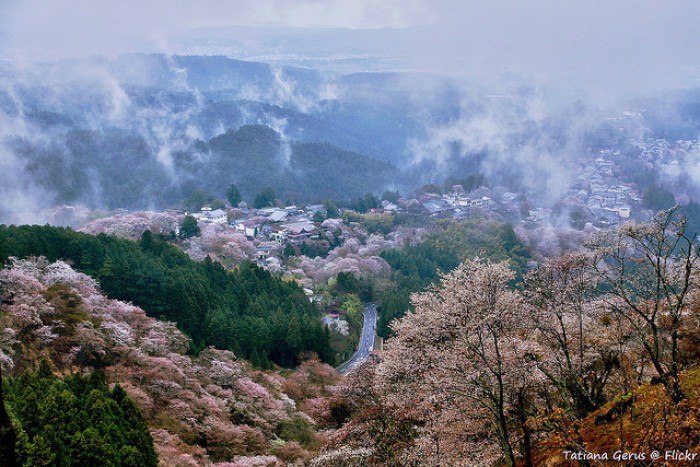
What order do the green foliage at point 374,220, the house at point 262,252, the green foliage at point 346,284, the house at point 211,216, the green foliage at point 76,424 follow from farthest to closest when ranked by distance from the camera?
the green foliage at point 374,220 → the house at point 211,216 → the house at point 262,252 → the green foliage at point 346,284 → the green foliage at point 76,424

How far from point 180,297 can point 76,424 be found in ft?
42.9

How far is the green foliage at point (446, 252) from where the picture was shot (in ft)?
127

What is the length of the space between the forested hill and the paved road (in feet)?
6.90

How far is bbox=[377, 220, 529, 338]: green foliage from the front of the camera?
38.7 metres

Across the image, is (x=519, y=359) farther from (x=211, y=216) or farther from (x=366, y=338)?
(x=211, y=216)

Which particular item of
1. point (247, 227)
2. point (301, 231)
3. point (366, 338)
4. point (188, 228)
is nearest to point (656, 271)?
point (366, 338)

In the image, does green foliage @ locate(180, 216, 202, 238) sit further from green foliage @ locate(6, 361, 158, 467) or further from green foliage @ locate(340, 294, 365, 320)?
green foliage @ locate(6, 361, 158, 467)

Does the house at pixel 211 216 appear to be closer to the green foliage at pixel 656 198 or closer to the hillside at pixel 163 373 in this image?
the hillside at pixel 163 373

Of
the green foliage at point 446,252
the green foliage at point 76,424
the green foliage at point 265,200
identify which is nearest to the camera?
the green foliage at point 76,424

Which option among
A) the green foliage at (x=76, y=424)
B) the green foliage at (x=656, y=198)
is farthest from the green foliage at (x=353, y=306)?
the green foliage at (x=656, y=198)

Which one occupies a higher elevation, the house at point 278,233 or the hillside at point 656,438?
the hillside at point 656,438

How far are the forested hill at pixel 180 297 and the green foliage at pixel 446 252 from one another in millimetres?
10037

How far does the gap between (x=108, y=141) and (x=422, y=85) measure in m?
89.1

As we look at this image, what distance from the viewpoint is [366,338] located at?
30.5m
